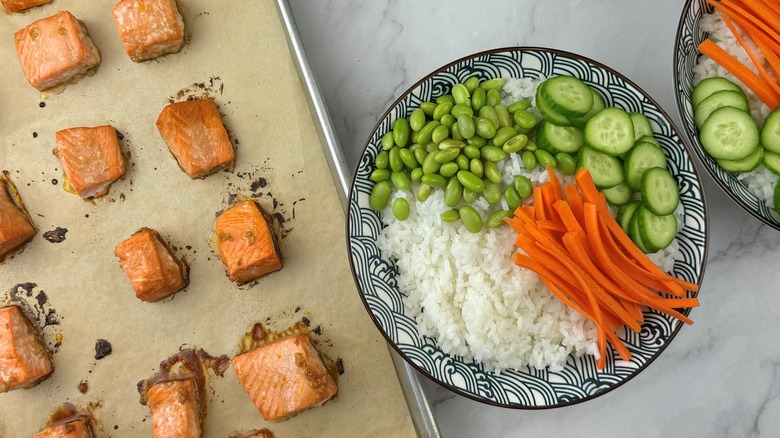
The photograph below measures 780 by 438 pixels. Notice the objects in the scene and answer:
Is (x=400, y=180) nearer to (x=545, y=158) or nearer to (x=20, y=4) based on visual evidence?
(x=545, y=158)

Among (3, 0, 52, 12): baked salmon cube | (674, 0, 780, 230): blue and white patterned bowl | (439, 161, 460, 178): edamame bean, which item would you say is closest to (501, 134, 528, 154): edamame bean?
(439, 161, 460, 178): edamame bean

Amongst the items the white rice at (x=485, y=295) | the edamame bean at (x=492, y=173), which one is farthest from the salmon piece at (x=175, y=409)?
the edamame bean at (x=492, y=173)

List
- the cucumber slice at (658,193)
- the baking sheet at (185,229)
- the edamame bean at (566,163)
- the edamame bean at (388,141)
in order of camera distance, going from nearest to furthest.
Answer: the cucumber slice at (658,193), the edamame bean at (566,163), the edamame bean at (388,141), the baking sheet at (185,229)

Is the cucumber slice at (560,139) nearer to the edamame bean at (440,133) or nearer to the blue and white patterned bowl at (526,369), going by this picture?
the blue and white patterned bowl at (526,369)

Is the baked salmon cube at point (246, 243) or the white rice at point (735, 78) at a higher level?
the white rice at point (735, 78)

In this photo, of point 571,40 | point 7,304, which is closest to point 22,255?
point 7,304

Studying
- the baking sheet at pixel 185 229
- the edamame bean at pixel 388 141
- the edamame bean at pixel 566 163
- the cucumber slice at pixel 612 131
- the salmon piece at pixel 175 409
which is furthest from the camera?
the baking sheet at pixel 185 229

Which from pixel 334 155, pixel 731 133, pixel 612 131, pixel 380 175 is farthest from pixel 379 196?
pixel 731 133
